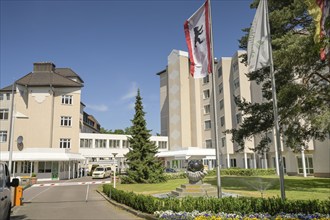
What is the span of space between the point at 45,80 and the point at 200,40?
42.8 m

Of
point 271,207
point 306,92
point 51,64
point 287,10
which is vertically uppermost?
point 51,64

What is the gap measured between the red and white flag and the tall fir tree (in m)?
21.5

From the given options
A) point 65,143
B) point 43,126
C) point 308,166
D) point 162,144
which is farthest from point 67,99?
point 308,166

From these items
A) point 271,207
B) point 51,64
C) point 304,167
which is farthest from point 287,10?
point 51,64

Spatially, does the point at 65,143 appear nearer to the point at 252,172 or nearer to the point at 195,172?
the point at 252,172

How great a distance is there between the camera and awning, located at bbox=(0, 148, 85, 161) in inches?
1683

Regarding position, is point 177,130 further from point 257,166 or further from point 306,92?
point 306,92

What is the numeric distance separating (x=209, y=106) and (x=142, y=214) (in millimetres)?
47983

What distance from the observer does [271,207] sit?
969cm

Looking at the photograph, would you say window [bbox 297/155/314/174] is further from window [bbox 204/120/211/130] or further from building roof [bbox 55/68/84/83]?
building roof [bbox 55/68/84/83]

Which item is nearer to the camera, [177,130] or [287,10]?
[287,10]

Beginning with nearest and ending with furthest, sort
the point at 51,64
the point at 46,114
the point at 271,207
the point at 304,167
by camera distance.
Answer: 1. the point at 271,207
2. the point at 304,167
3. the point at 46,114
4. the point at 51,64

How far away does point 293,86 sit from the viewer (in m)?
17.4

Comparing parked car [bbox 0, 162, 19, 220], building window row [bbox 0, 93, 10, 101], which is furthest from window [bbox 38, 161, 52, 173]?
parked car [bbox 0, 162, 19, 220]
